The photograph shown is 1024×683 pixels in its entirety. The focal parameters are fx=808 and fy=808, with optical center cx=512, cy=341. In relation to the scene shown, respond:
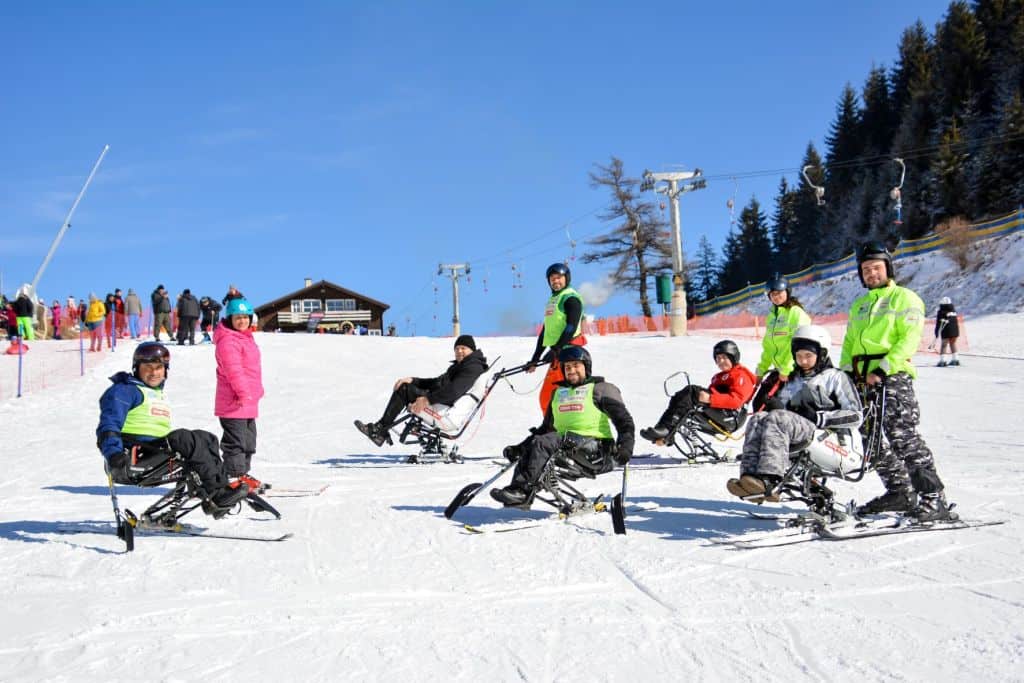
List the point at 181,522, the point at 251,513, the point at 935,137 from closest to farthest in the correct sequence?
1. the point at 181,522
2. the point at 251,513
3. the point at 935,137

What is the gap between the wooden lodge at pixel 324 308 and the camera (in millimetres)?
59312

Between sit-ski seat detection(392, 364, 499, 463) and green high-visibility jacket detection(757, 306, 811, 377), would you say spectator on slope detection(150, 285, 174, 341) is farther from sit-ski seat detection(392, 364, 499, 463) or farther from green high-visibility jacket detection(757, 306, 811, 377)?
green high-visibility jacket detection(757, 306, 811, 377)

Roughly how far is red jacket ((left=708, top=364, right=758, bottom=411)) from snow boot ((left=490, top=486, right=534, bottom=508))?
388cm

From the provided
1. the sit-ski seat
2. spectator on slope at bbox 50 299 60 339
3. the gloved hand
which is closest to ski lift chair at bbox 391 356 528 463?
the sit-ski seat

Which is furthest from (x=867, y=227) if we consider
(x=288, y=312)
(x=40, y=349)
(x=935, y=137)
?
(x=40, y=349)

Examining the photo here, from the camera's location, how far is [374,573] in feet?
15.5

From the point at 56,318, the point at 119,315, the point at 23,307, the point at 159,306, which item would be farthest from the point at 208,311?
the point at 56,318

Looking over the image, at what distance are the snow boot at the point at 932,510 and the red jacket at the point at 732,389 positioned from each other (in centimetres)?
357

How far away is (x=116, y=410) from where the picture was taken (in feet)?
17.6

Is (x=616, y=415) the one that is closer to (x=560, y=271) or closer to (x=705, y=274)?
(x=560, y=271)

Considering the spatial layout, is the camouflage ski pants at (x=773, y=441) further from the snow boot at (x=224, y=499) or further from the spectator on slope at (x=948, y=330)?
the spectator on slope at (x=948, y=330)

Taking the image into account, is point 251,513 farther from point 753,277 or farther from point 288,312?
point 753,277

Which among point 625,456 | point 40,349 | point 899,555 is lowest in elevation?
point 899,555

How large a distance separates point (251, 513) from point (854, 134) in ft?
238
